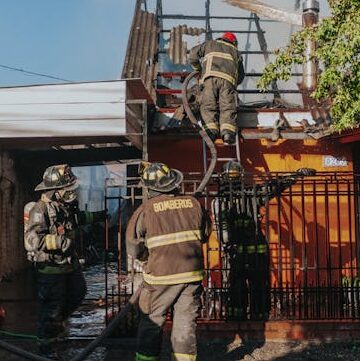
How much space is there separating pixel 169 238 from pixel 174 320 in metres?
0.73

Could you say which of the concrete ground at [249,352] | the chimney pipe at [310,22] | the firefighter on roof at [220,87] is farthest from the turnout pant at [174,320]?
the chimney pipe at [310,22]

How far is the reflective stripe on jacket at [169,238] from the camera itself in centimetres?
488

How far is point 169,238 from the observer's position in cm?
490

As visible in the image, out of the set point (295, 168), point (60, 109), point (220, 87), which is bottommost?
point (295, 168)

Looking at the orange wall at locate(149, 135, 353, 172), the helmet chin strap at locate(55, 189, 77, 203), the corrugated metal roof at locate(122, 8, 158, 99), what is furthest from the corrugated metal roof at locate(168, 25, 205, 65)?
the helmet chin strap at locate(55, 189, 77, 203)

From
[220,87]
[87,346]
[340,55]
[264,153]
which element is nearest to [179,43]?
[264,153]

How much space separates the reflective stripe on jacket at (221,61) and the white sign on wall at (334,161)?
2.08 m

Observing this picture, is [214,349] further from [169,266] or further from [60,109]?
[60,109]

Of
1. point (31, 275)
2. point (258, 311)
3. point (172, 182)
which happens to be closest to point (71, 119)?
point (172, 182)

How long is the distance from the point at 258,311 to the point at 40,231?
2.72 meters

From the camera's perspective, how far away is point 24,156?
40.5 ft

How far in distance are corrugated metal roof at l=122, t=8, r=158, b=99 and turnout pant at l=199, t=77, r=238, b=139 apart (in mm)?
1858

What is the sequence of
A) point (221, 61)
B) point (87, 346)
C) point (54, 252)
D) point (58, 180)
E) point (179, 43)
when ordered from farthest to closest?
point (179, 43) < point (221, 61) < point (58, 180) < point (54, 252) < point (87, 346)

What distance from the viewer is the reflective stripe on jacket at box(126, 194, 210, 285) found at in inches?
192
